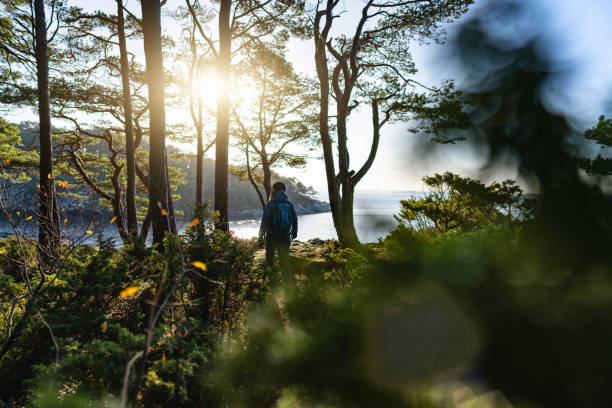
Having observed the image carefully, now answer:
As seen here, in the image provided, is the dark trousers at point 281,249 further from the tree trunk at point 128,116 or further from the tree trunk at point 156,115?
the tree trunk at point 128,116

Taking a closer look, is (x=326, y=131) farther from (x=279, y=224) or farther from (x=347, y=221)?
(x=279, y=224)

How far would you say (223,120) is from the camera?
6098 millimetres

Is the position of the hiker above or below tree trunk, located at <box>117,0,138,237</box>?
below

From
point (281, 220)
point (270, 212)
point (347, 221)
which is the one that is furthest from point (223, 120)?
point (347, 221)

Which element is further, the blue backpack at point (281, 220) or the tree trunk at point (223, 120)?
the tree trunk at point (223, 120)

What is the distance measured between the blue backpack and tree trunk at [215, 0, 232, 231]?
1.80 meters

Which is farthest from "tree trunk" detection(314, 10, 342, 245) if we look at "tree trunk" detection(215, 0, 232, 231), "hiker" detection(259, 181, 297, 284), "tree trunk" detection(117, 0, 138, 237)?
"tree trunk" detection(117, 0, 138, 237)

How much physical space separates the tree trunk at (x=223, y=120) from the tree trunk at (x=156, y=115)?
4.41ft

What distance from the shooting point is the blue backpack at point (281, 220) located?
439cm

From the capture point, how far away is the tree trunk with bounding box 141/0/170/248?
14.3ft

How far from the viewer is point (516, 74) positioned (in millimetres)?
609

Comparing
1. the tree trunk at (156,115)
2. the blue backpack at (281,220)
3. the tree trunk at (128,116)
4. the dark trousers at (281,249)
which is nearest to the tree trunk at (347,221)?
the dark trousers at (281,249)

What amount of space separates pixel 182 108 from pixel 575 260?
48.5ft

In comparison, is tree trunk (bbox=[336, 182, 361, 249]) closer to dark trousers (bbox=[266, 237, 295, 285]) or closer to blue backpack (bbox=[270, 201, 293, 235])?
dark trousers (bbox=[266, 237, 295, 285])
